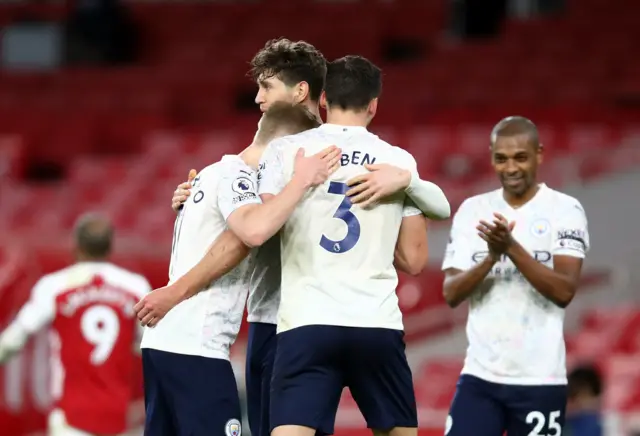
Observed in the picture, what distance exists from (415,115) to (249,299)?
11.0 meters

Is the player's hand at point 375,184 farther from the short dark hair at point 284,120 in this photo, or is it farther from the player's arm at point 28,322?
the player's arm at point 28,322

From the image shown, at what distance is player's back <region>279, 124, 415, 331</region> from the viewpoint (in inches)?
187

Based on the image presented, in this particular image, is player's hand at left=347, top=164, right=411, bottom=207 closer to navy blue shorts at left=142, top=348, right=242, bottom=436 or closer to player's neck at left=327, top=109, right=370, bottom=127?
player's neck at left=327, top=109, right=370, bottom=127

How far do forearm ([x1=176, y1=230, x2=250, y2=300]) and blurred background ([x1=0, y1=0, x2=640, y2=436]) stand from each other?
114 inches

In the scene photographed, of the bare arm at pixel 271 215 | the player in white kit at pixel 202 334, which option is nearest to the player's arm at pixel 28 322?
the player in white kit at pixel 202 334

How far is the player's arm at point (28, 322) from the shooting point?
6.96 metres

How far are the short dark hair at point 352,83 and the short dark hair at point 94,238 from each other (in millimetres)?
2588

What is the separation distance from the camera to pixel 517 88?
1630 centimetres

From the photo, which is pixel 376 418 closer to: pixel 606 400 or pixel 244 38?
pixel 606 400

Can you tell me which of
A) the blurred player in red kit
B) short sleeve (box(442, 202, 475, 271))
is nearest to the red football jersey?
the blurred player in red kit

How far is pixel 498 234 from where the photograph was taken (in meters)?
5.47

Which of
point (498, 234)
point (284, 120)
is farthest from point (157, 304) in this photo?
point (498, 234)

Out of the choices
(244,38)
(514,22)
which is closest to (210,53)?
(244,38)

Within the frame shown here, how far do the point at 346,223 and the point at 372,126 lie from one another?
1063 centimetres
